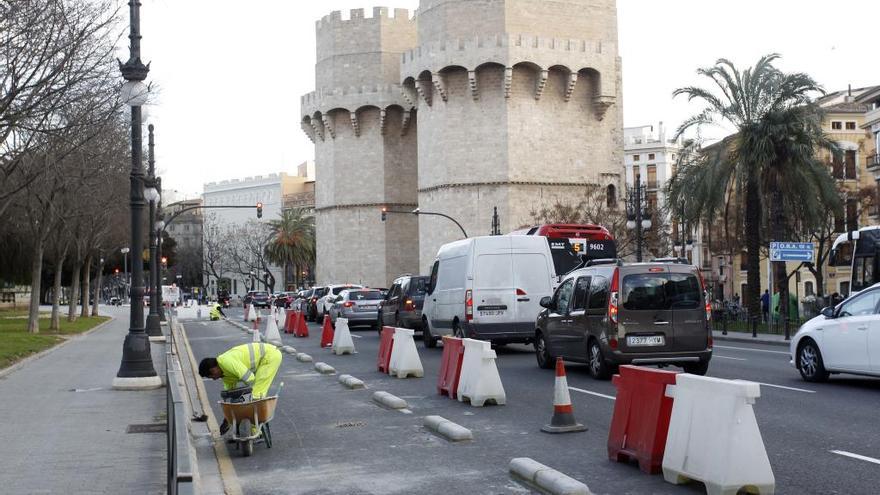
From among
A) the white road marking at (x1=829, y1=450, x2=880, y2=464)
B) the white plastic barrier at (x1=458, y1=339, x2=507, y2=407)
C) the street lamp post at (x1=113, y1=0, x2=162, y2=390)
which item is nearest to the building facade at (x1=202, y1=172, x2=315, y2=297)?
the street lamp post at (x1=113, y1=0, x2=162, y2=390)

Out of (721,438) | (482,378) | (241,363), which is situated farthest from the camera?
(482,378)

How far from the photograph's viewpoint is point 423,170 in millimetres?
64375

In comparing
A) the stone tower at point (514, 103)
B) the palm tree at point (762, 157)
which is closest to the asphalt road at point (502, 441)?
the palm tree at point (762, 157)

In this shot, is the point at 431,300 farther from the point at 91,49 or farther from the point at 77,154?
the point at 77,154

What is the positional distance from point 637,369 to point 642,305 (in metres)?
7.08

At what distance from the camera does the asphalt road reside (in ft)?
26.8

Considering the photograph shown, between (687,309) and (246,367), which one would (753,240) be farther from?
(246,367)

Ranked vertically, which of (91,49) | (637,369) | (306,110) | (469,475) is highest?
(306,110)

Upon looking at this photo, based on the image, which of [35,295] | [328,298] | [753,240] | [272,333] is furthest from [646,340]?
[35,295]

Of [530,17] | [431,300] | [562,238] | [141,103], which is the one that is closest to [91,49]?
[141,103]

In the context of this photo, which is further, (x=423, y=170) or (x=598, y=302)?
(x=423, y=170)

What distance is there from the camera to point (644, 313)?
50.3 feet

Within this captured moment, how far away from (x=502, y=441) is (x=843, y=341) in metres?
6.56

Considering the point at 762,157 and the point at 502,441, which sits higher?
the point at 762,157
